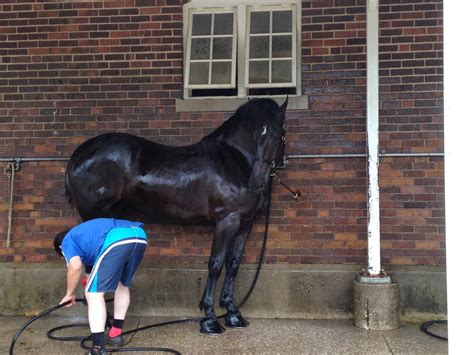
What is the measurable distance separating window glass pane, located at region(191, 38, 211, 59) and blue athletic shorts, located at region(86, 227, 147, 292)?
8.72 ft

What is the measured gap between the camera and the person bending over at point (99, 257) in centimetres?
405

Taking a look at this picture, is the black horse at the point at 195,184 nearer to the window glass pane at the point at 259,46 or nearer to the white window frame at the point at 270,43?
the white window frame at the point at 270,43

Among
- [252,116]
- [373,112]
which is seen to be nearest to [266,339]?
[252,116]

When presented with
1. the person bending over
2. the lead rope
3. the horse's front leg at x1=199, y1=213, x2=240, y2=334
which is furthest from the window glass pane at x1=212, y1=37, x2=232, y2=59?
the person bending over

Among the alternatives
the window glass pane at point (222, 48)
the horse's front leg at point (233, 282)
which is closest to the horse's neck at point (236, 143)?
the horse's front leg at point (233, 282)

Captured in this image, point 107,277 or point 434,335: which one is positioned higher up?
point 107,277

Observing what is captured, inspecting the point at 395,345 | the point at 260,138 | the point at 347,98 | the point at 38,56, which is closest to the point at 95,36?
the point at 38,56

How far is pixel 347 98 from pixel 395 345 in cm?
277

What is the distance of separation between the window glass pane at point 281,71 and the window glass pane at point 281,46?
0.09 meters

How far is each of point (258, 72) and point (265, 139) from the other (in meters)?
1.34

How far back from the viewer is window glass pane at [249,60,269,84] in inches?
233

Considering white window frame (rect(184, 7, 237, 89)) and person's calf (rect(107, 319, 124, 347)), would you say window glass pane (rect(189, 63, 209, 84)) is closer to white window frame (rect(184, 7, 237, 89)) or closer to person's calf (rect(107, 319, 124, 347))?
white window frame (rect(184, 7, 237, 89))

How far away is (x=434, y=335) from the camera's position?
494 centimetres

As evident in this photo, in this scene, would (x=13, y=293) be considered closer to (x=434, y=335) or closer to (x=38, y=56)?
(x=38, y=56)
